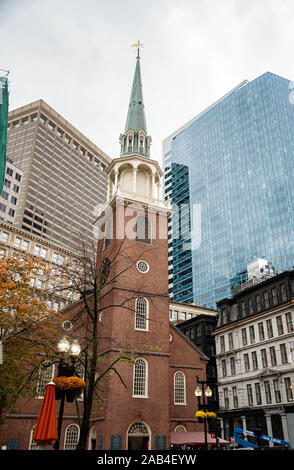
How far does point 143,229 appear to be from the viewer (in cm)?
3422

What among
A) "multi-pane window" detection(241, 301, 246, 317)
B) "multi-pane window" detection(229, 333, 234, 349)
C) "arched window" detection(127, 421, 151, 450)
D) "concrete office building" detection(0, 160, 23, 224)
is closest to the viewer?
"arched window" detection(127, 421, 151, 450)

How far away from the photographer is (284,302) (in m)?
42.6

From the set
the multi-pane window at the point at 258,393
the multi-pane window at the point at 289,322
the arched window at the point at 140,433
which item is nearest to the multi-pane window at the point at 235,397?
the multi-pane window at the point at 258,393

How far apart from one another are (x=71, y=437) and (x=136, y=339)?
860 centimetres

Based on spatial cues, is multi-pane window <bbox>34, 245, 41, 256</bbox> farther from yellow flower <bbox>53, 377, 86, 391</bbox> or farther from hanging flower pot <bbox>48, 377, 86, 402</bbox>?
yellow flower <bbox>53, 377, 86, 391</bbox>

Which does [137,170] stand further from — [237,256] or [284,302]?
[237,256]

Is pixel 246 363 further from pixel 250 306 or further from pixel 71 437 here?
pixel 71 437

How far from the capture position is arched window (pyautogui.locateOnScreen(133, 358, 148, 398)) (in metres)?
27.6

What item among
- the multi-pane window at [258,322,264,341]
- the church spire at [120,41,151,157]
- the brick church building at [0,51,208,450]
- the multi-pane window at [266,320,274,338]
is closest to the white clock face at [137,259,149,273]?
the brick church building at [0,51,208,450]

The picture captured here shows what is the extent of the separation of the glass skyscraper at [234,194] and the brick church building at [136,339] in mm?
63490

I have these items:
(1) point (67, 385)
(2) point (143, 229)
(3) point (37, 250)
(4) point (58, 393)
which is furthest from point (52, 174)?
(1) point (67, 385)

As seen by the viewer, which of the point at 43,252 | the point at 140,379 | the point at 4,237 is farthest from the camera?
the point at 43,252

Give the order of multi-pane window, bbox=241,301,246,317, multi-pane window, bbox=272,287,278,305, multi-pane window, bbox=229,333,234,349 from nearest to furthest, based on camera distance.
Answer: multi-pane window, bbox=272,287,278,305 → multi-pane window, bbox=241,301,246,317 → multi-pane window, bbox=229,333,234,349

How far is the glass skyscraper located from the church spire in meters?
61.7
